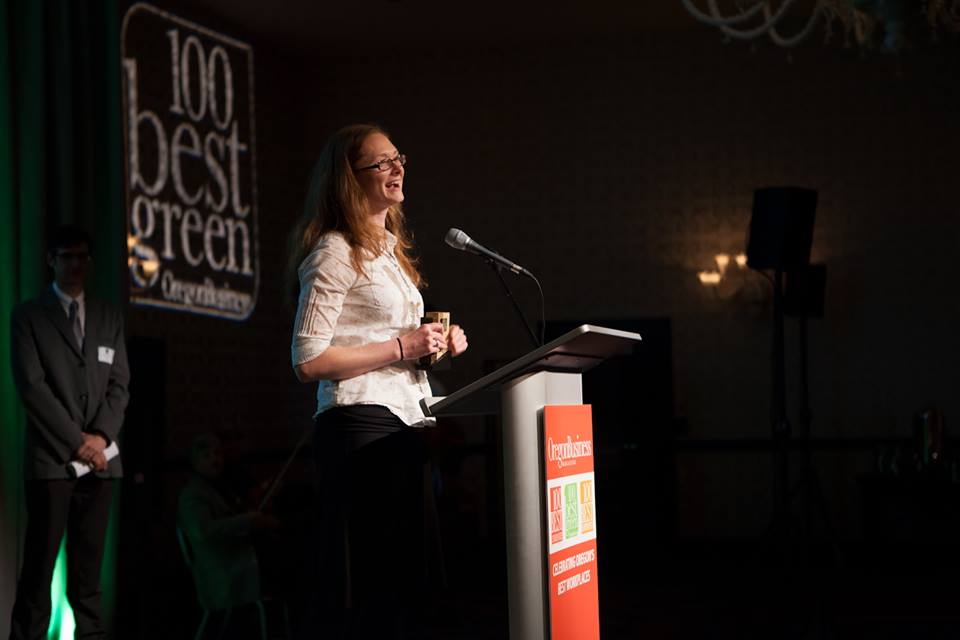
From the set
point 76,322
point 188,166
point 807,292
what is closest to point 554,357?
point 76,322

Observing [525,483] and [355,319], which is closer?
[525,483]

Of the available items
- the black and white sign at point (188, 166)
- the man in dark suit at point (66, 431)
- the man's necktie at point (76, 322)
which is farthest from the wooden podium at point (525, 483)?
the black and white sign at point (188, 166)

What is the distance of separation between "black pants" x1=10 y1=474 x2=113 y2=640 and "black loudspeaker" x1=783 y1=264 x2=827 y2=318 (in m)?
5.61

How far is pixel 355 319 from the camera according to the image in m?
2.38

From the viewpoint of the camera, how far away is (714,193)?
931 centimetres

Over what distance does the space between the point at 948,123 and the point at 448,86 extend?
4.04 metres

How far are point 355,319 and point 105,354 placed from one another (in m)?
2.48

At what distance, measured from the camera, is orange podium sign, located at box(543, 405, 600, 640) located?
7.18 ft

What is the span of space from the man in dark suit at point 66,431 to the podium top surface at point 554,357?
7.89 ft

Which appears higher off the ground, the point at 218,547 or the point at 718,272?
the point at 718,272

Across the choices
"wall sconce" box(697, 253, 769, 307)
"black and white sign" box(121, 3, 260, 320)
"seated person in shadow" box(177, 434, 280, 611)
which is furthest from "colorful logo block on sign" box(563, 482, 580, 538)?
"wall sconce" box(697, 253, 769, 307)

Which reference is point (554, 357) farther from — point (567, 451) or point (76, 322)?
point (76, 322)

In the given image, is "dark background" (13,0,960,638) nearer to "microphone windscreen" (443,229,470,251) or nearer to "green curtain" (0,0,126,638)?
"green curtain" (0,0,126,638)

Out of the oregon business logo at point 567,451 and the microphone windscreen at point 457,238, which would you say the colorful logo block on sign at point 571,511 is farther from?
the microphone windscreen at point 457,238
